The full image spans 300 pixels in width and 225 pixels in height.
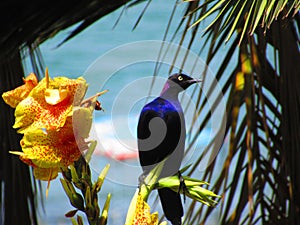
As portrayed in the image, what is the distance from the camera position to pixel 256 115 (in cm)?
170

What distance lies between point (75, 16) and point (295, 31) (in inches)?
23.3

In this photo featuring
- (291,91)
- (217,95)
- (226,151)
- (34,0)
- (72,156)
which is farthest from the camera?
(226,151)

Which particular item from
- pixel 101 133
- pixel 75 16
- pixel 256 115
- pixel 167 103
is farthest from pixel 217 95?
pixel 256 115

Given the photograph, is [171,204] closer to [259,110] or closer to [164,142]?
[164,142]

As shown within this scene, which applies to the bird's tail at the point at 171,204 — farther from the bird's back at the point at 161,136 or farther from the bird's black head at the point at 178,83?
the bird's black head at the point at 178,83

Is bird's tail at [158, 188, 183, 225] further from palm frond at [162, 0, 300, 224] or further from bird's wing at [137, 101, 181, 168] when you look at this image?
palm frond at [162, 0, 300, 224]

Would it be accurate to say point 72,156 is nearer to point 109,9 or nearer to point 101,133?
point 101,133

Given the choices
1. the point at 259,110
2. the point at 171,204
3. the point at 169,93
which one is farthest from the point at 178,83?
the point at 259,110

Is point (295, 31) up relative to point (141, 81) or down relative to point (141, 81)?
up

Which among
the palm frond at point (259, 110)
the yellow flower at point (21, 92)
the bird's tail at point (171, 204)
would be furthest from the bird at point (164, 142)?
the palm frond at point (259, 110)

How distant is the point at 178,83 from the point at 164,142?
0.10m

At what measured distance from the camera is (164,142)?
65 cm

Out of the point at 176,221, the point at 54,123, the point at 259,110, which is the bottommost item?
the point at 176,221

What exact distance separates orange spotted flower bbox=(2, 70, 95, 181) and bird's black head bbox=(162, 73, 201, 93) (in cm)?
14
